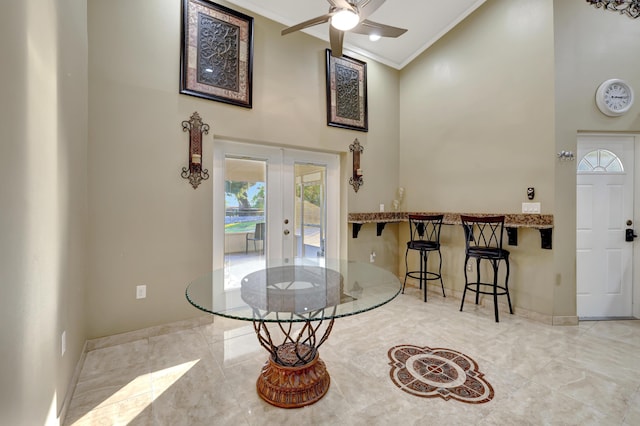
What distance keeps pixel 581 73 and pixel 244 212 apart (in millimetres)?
3962

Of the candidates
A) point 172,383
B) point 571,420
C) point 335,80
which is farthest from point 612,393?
point 335,80

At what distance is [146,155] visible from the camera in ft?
8.66

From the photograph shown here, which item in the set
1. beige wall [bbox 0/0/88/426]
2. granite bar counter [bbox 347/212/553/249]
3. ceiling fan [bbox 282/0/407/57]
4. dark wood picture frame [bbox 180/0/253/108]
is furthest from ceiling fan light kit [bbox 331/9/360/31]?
granite bar counter [bbox 347/212/553/249]

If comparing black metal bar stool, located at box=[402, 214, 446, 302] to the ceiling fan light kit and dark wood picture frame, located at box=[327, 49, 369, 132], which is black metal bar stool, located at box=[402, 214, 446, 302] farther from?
the ceiling fan light kit

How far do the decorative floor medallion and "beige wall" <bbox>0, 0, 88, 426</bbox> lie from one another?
6.62 feet

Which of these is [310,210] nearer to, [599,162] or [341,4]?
[341,4]

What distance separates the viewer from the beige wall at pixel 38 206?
102 centimetres

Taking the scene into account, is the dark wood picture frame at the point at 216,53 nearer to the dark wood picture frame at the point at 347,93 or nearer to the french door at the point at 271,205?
the french door at the point at 271,205

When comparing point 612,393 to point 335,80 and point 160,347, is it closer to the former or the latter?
point 160,347

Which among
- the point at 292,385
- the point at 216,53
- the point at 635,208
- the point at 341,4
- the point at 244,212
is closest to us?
the point at 292,385

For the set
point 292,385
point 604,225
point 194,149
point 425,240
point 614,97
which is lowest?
A: point 292,385

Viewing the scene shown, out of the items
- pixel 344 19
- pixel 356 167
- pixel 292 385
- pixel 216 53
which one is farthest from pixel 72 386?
pixel 356 167

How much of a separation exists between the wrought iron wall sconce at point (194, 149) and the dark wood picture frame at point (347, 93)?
1.72 meters

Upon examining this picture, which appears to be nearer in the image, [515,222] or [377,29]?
[377,29]
